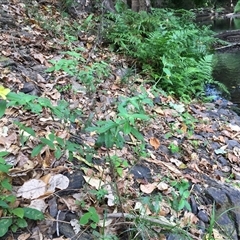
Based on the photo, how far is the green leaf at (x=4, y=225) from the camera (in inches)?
60.3

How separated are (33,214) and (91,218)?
30 centimetres

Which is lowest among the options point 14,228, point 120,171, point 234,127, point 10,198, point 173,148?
point 234,127

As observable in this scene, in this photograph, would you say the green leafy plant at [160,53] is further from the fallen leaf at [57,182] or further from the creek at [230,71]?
the fallen leaf at [57,182]

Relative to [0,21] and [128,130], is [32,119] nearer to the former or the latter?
[128,130]

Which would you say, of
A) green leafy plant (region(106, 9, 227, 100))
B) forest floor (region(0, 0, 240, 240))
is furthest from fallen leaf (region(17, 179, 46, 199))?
green leafy plant (region(106, 9, 227, 100))

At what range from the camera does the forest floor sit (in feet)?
5.96

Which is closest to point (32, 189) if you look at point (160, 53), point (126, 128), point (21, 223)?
point (21, 223)

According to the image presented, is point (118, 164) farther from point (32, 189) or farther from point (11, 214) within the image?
point (11, 214)

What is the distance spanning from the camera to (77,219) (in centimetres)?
178

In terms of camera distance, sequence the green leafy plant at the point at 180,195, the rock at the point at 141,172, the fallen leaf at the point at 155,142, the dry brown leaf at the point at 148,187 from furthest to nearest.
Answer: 1. the fallen leaf at the point at 155,142
2. the rock at the point at 141,172
3. the dry brown leaf at the point at 148,187
4. the green leafy plant at the point at 180,195

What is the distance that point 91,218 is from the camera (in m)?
1.68

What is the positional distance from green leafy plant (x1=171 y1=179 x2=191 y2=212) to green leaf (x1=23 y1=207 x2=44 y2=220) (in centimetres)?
92

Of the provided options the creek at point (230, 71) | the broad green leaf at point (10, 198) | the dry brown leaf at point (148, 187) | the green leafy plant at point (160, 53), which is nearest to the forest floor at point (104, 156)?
the dry brown leaf at point (148, 187)

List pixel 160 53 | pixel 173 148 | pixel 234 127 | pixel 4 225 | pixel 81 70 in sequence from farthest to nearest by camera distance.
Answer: pixel 160 53, pixel 234 127, pixel 81 70, pixel 173 148, pixel 4 225
